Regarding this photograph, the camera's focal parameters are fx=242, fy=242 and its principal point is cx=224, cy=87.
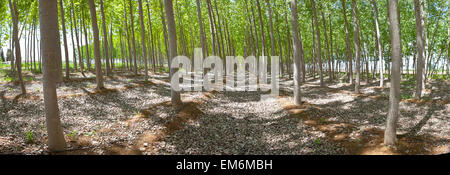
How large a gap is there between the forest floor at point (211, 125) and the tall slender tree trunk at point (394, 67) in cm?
50

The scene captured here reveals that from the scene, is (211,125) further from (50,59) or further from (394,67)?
(394,67)

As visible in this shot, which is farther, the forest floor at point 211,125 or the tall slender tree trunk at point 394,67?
the forest floor at point 211,125

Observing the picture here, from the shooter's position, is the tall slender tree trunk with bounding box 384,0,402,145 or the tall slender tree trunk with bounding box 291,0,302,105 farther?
the tall slender tree trunk with bounding box 291,0,302,105

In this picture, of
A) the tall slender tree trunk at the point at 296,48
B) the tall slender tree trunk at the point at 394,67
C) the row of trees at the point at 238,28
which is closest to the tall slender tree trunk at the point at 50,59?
→ the row of trees at the point at 238,28

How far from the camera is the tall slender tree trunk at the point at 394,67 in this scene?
23.2ft

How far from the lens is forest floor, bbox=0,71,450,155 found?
7.86m

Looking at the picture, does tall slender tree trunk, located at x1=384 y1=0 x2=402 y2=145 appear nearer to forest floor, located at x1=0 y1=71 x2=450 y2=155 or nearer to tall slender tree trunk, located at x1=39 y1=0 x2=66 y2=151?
forest floor, located at x1=0 y1=71 x2=450 y2=155

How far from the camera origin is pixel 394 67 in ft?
23.5

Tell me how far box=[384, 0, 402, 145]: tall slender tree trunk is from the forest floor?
504mm

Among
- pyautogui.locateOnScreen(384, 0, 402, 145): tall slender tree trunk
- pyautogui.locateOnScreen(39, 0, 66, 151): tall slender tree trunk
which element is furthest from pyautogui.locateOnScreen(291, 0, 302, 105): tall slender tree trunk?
pyautogui.locateOnScreen(39, 0, 66, 151): tall slender tree trunk

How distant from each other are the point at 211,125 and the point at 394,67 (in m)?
7.35

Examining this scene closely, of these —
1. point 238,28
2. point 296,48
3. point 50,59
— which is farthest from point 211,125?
point 238,28

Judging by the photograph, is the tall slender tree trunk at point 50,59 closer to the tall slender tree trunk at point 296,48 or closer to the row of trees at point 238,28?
the row of trees at point 238,28
